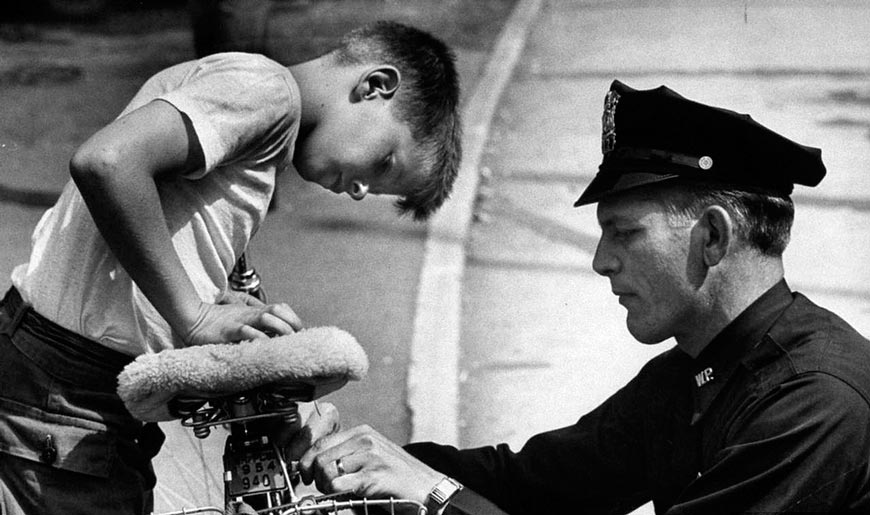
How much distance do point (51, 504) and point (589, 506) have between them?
1.21 metres

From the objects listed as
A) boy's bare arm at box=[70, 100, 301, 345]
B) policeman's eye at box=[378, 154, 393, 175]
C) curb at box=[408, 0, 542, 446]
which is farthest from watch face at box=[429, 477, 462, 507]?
curb at box=[408, 0, 542, 446]

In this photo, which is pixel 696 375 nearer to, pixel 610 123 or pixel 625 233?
pixel 625 233

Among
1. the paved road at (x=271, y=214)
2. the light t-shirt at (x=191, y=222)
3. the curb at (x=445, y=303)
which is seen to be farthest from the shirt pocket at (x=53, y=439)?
the curb at (x=445, y=303)

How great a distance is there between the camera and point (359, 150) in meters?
2.93

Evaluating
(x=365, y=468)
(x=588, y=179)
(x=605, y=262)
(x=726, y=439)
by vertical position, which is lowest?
(x=588, y=179)

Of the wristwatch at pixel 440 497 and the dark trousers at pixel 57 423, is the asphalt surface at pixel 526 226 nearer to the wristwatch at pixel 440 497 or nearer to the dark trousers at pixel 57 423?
the dark trousers at pixel 57 423

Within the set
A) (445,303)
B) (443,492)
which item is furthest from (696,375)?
(445,303)

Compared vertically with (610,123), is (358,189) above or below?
below

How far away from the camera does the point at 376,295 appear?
248 inches

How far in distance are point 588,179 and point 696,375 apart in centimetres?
461

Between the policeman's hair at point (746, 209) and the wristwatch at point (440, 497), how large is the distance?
2.47 feet

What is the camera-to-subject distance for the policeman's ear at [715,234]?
283 cm

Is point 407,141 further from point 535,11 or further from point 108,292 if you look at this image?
point 535,11

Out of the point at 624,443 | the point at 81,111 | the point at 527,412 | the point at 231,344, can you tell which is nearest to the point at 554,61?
the point at 81,111
